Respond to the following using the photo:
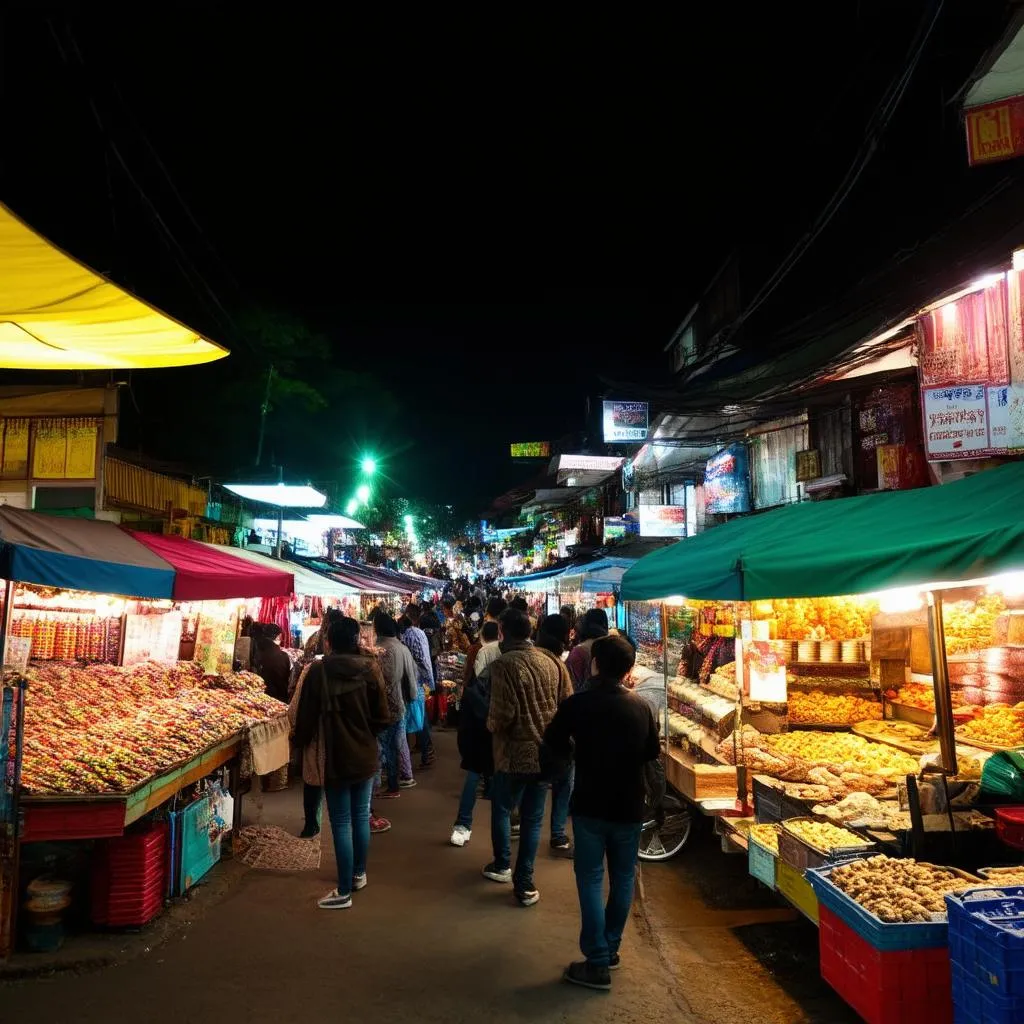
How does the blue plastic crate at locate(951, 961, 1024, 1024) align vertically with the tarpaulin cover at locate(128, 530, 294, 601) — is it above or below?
below

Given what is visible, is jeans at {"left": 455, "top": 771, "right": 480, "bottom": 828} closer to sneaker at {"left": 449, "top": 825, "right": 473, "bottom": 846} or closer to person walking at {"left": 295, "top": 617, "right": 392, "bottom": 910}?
sneaker at {"left": 449, "top": 825, "right": 473, "bottom": 846}

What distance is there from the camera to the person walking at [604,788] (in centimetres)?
459

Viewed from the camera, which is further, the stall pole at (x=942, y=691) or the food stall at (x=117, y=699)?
the stall pole at (x=942, y=691)

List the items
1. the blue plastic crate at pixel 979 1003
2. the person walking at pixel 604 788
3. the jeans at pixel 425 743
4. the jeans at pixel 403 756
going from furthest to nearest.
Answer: the jeans at pixel 425 743, the jeans at pixel 403 756, the person walking at pixel 604 788, the blue plastic crate at pixel 979 1003

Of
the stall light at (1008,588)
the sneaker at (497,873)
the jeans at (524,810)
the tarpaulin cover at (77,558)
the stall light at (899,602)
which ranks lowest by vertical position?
the sneaker at (497,873)

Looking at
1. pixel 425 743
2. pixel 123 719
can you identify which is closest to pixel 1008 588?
pixel 425 743

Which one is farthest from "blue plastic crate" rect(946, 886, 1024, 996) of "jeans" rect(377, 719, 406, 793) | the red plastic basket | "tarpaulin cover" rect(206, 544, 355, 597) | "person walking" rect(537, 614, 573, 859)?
"tarpaulin cover" rect(206, 544, 355, 597)

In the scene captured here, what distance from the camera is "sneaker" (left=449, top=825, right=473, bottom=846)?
7516mm

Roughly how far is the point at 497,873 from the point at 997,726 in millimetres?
4870

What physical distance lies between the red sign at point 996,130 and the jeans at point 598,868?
5.60 meters

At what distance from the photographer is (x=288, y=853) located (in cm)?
710

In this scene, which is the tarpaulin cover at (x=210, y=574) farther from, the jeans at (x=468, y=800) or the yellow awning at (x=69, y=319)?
the jeans at (x=468, y=800)

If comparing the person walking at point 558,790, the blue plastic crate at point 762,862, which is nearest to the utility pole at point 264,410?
the person walking at point 558,790

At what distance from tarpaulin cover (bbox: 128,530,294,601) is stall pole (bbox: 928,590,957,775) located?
669cm
